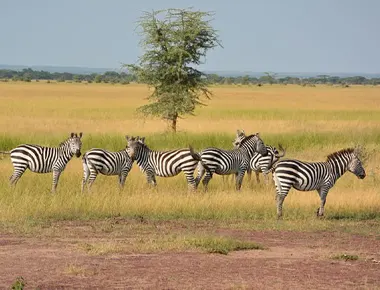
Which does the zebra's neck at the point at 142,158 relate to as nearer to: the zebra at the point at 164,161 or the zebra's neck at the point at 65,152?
the zebra at the point at 164,161

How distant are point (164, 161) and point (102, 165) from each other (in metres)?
1.36

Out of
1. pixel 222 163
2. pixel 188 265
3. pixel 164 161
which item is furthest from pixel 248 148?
pixel 188 265

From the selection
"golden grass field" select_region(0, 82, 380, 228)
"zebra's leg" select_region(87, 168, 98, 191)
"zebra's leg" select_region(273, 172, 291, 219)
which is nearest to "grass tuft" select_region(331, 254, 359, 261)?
"golden grass field" select_region(0, 82, 380, 228)

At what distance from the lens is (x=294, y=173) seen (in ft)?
53.5

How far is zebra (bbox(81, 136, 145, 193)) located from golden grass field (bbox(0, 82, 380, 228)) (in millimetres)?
338

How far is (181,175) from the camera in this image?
22234mm

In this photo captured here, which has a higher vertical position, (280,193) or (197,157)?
(197,157)

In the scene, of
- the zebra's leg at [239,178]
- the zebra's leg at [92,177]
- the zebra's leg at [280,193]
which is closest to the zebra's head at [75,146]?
the zebra's leg at [92,177]

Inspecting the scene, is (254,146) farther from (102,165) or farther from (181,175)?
(102,165)

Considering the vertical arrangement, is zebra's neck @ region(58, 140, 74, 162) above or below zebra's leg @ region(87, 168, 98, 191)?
above

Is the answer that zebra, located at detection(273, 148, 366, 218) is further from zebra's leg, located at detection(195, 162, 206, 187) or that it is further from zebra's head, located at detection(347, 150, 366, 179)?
zebra's leg, located at detection(195, 162, 206, 187)

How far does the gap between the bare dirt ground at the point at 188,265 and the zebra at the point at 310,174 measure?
2.31m

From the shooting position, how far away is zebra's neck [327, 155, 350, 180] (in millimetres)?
17016

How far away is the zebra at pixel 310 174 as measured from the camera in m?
16.2
